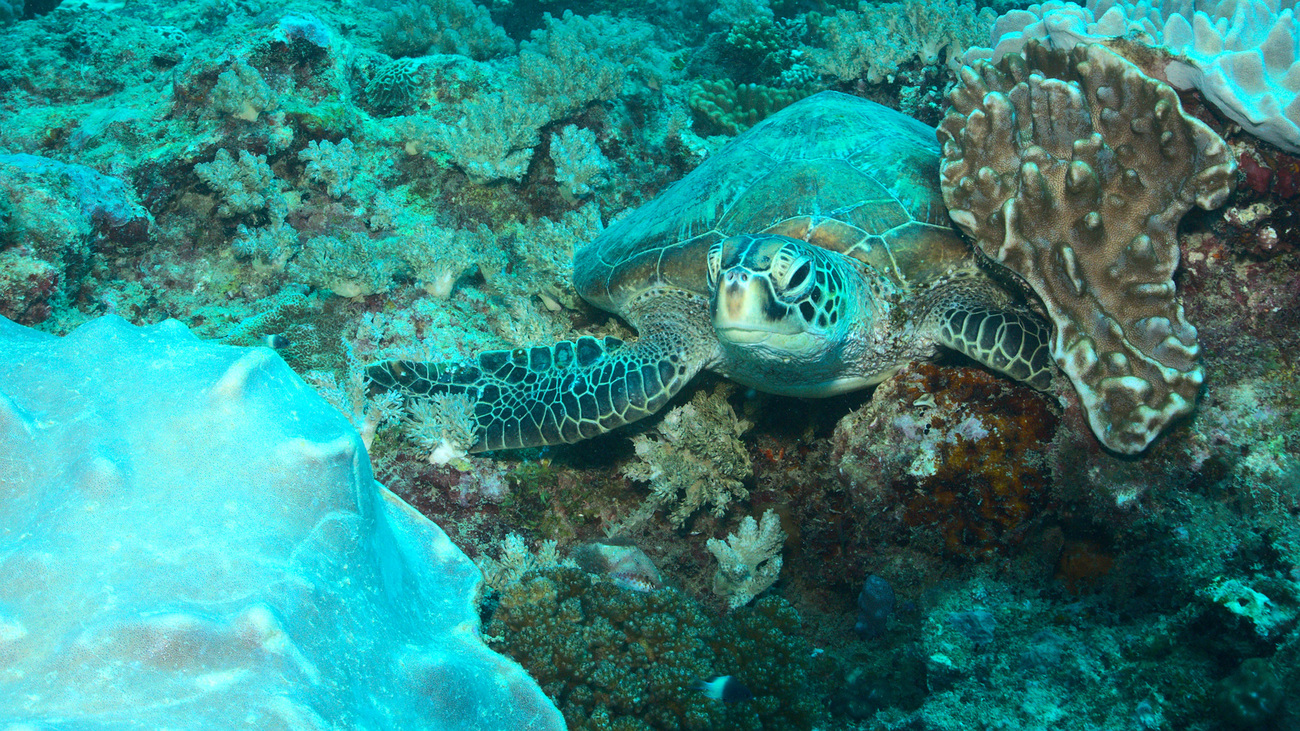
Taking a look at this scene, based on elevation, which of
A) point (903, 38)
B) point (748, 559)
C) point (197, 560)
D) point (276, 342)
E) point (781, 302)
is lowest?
point (748, 559)

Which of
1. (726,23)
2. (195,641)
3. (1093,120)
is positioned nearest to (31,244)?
(195,641)

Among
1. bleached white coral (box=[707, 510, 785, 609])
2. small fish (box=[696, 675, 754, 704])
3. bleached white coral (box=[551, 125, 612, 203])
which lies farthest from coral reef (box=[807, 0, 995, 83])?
small fish (box=[696, 675, 754, 704])

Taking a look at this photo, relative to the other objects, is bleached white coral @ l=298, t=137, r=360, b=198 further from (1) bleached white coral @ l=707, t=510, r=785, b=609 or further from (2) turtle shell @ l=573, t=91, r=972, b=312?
(1) bleached white coral @ l=707, t=510, r=785, b=609

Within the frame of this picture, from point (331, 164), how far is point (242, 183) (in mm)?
613

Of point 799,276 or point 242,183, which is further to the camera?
point 242,183

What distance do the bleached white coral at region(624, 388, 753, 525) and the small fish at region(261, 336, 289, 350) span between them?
1976 mm

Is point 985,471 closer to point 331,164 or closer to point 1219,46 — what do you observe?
point 1219,46

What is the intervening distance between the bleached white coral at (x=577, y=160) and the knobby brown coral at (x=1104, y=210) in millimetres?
2910

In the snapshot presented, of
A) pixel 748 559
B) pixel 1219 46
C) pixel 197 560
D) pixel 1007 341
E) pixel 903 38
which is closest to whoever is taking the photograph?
pixel 197 560

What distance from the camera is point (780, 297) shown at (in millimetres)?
2363

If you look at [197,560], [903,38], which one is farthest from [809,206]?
[903,38]

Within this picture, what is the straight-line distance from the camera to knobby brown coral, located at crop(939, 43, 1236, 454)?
2102 millimetres

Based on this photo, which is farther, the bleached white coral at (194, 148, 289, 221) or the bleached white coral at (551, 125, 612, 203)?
the bleached white coral at (551, 125, 612, 203)

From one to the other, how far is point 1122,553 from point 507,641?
7.25 feet
